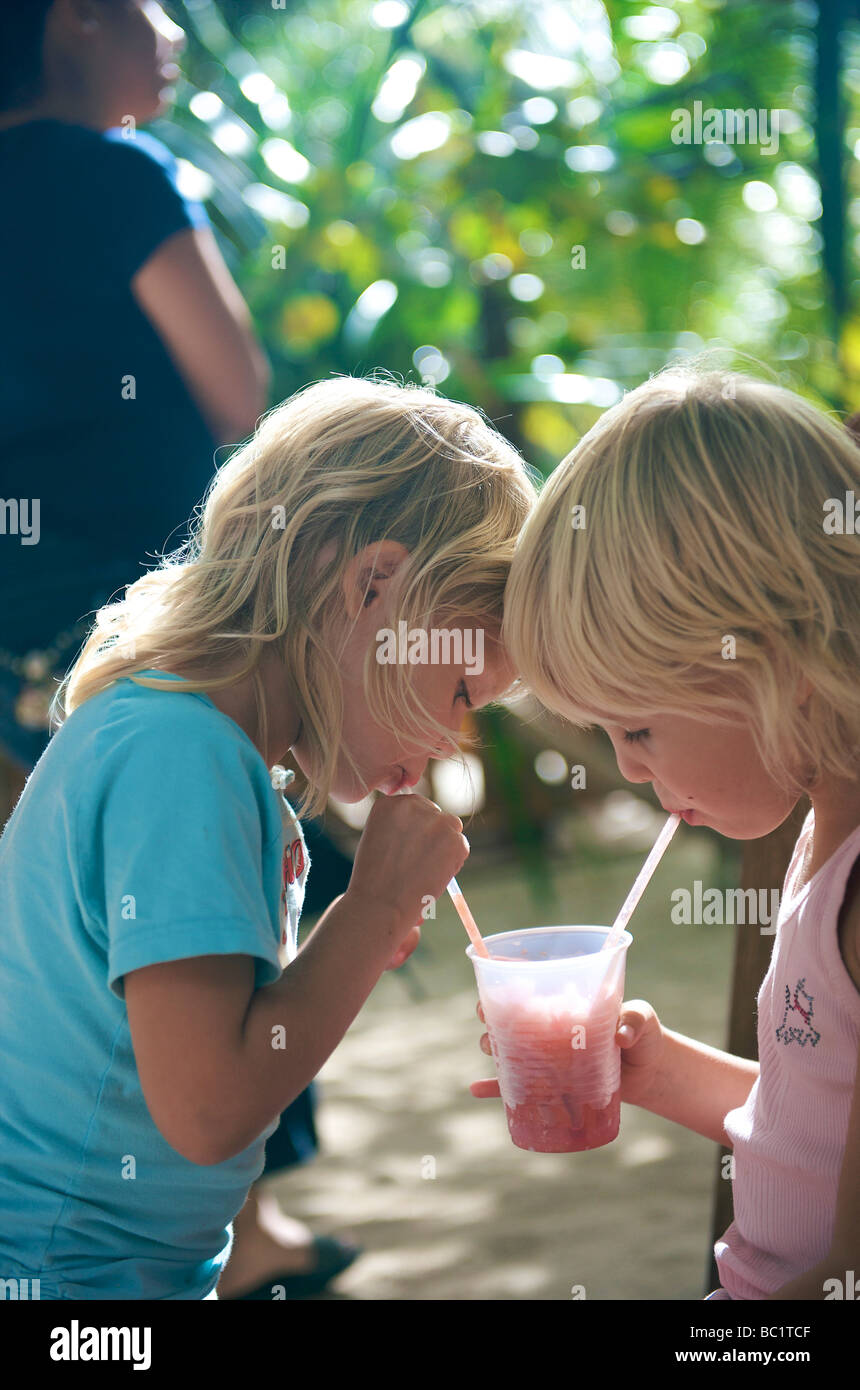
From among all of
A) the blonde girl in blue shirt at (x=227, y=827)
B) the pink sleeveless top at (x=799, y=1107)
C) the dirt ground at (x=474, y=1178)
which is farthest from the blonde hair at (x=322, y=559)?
the dirt ground at (x=474, y=1178)

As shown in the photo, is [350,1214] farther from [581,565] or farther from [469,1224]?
[581,565]

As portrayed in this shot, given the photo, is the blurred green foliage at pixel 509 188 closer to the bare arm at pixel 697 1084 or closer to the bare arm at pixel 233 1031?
the bare arm at pixel 697 1084

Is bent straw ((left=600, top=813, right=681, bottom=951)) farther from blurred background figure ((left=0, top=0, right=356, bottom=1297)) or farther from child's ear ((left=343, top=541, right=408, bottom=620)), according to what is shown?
blurred background figure ((left=0, top=0, right=356, bottom=1297))

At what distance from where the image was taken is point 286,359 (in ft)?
15.7

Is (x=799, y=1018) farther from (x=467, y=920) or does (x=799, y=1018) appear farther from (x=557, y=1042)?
(x=467, y=920)

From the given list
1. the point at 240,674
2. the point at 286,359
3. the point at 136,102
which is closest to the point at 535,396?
the point at 286,359

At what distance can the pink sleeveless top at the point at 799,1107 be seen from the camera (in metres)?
1.18

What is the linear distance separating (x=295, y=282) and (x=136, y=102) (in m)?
2.59

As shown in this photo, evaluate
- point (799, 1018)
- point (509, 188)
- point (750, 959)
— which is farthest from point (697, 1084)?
point (509, 188)

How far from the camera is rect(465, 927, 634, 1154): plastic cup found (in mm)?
1304

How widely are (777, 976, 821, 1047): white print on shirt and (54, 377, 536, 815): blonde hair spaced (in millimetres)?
439

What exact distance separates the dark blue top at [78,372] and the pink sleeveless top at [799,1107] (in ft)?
3.82

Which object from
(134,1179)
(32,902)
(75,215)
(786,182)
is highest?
(786,182)

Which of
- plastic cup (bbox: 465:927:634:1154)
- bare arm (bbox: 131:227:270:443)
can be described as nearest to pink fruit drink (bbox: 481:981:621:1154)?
plastic cup (bbox: 465:927:634:1154)
